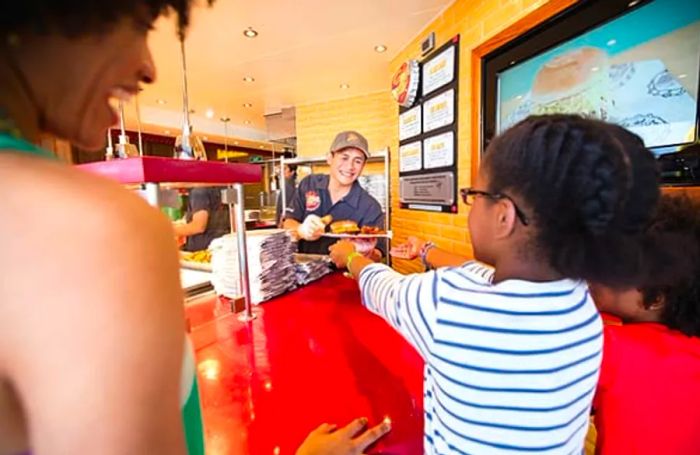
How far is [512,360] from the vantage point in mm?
562

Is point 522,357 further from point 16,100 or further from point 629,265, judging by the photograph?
point 16,100

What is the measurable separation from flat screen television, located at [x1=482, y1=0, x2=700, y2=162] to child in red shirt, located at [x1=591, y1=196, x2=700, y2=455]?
0.57 metres

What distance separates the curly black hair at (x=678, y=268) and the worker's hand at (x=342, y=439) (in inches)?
23.7

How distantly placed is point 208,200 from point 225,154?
6749 mm

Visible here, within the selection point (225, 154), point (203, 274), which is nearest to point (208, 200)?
point (203, 274)

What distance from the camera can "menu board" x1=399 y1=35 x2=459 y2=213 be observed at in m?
2.55

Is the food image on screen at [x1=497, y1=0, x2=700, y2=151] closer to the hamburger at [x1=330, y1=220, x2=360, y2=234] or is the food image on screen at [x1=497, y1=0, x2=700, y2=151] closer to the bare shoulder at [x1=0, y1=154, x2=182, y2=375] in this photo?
the hamburger at [x1=330, y1=220, x2=360, y2=234]

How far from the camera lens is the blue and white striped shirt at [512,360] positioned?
1.85ft

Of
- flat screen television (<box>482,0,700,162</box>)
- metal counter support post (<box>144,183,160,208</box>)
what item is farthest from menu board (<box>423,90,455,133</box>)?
metal counter support post (<box>144,183,160,208</box>)

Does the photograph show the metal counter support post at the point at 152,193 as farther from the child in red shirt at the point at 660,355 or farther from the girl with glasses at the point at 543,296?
the child in red shirt at the point at 660,355

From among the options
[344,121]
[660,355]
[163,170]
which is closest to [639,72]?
[660,355]

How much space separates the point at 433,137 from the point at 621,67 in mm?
1467

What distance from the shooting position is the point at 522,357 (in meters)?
0.56

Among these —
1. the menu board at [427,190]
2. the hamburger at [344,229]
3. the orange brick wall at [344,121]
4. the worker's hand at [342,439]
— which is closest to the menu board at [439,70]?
the menu board at [427,190]
